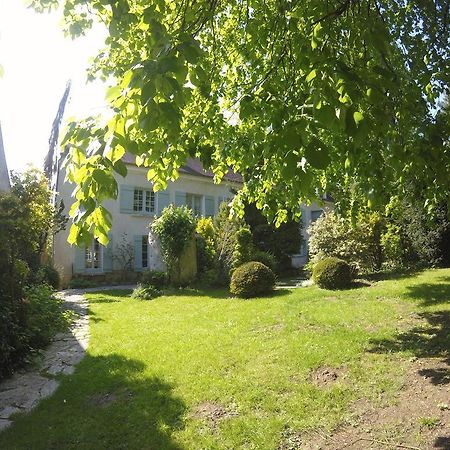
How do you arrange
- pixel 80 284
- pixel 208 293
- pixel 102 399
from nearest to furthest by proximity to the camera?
pixel 102 399 < pixel 208 293 < pixel 80 284

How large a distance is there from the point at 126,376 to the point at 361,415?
10.8ft

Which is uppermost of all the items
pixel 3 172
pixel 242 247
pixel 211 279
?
pixel 3 172

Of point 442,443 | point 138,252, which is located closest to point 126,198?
point 138,252

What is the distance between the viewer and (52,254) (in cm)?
2061

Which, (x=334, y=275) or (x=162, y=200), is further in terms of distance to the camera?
(x=162, y=200)

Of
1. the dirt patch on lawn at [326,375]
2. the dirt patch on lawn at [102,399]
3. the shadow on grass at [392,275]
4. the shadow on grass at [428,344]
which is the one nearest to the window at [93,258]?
the shadow on grass at [392,275]

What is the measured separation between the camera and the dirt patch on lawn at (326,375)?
5509 mm

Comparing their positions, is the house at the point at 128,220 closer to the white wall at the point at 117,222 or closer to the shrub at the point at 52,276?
the white wall at the point at 117,222

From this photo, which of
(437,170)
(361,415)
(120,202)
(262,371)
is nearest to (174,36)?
(437,170)

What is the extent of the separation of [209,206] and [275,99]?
21.0 meters

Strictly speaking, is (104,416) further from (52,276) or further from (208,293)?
(52,276)

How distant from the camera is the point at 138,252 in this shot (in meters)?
21.2

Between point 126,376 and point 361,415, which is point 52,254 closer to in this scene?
point 126,376

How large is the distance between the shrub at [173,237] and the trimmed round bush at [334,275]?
5.69 m
